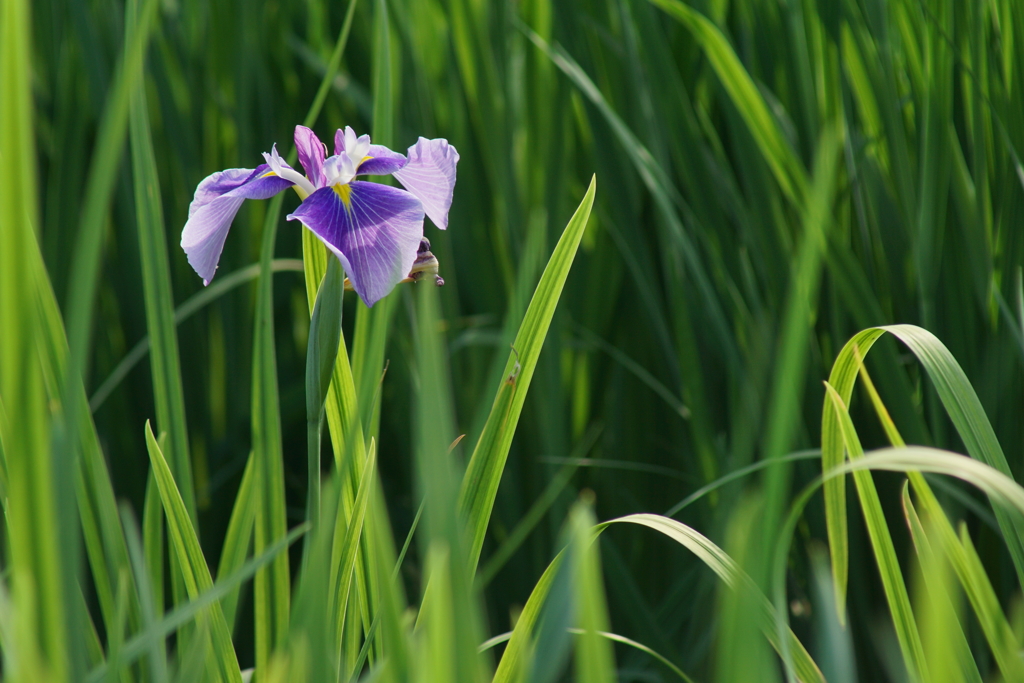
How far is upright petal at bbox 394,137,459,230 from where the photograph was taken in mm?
523

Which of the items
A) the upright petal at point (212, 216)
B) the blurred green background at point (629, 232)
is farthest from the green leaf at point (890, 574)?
the upright petal at point (212, 216)

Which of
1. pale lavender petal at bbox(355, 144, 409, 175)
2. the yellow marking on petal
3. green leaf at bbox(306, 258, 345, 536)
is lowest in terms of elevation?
green leaf at bbox(306, 258, 345, 536)

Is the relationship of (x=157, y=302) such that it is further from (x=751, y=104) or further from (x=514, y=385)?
(x=751, y=104)

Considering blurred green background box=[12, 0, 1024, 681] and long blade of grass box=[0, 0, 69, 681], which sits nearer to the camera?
long blade of grass box=[0, 0, 69, 681]

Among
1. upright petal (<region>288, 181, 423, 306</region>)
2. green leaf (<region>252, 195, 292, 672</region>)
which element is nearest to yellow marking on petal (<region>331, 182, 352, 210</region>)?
upright petal (<region>288, 181, 423, 306</region>)

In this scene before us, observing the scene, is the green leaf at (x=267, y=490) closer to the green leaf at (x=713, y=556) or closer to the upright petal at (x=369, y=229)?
the upright petal at (x=369, y=229)

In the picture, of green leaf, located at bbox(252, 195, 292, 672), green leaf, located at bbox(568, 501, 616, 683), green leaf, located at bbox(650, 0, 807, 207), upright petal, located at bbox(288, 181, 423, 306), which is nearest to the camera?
green leaf, located at bbox(568, 501, 616, 683)

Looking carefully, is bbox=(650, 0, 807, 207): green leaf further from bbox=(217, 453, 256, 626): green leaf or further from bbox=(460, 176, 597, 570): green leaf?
bbox=(217, 453, 256, 626): green leaf

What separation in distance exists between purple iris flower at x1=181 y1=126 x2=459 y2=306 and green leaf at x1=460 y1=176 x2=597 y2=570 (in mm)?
80

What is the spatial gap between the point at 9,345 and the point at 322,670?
0.17m

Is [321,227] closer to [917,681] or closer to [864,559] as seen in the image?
[917,681]

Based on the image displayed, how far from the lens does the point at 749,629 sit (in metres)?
0.29

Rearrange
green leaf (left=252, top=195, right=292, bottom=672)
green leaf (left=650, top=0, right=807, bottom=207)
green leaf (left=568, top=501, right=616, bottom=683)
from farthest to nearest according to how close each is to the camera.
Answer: green leaf (left=650, top=0, right=807, bottom=207)
green leaf (left=252, top=195, right=292, bottom=672)
green leaf (left=568, top=501, right=616, bottom=683)

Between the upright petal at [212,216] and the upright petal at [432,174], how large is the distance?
85mm
